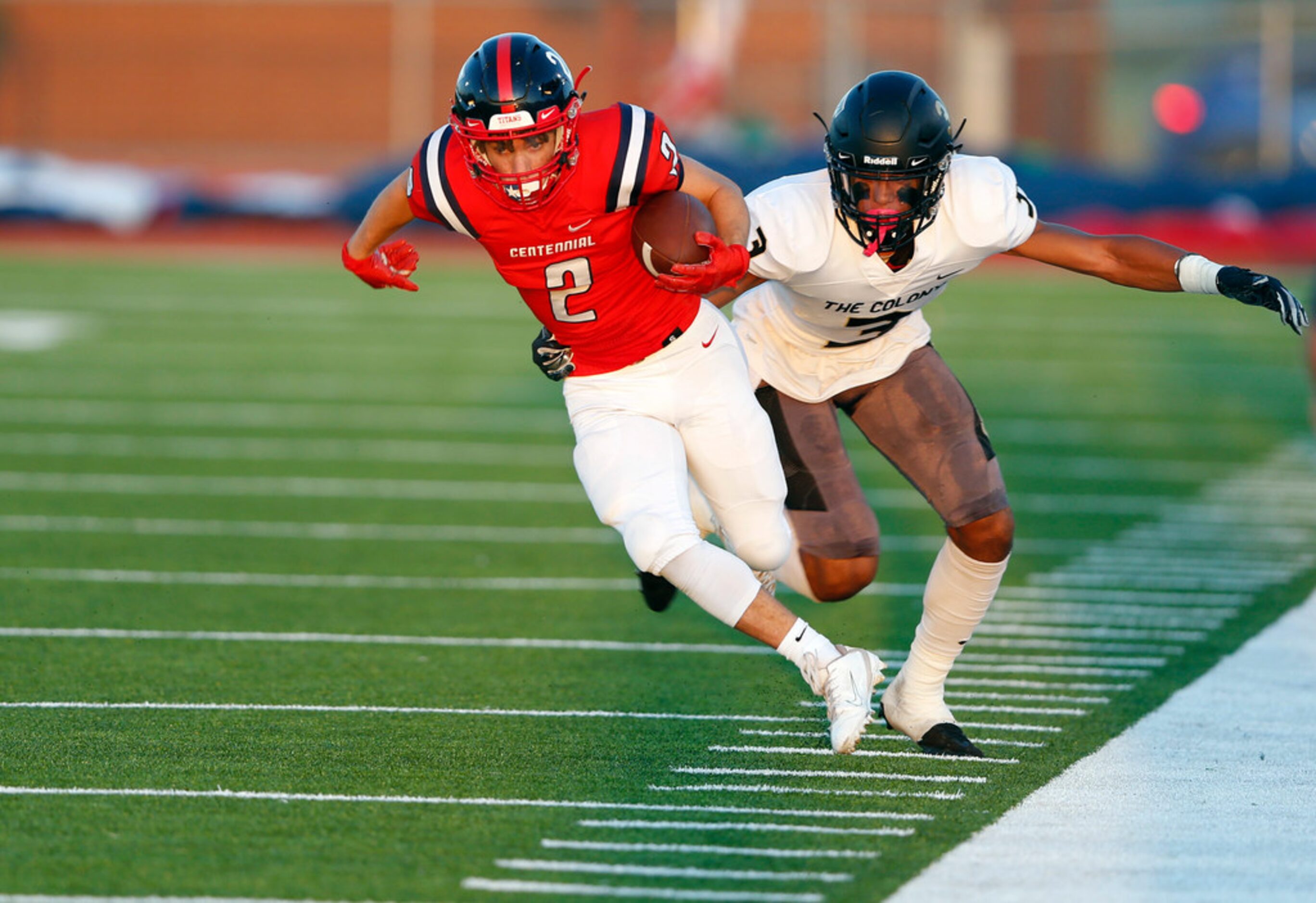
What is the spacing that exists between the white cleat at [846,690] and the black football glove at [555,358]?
1.02m

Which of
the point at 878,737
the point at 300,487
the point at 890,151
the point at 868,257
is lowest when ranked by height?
the point at 300,487

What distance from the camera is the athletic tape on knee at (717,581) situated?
14.0 feet

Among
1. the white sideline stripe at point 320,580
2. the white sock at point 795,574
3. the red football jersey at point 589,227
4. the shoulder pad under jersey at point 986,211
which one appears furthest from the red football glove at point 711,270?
the white sideline stripe at point 320,580

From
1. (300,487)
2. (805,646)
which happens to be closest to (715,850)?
(805,646)

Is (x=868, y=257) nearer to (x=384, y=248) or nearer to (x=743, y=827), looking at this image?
(x=384, y=248)

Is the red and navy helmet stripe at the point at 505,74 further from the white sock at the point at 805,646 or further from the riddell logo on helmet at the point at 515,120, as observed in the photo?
the white sock at the point at 805,646

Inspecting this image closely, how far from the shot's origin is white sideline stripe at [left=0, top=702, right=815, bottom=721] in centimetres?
479

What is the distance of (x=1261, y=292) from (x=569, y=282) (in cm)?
169

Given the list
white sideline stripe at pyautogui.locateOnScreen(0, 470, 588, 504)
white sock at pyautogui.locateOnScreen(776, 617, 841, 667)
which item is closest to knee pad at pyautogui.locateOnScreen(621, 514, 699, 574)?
white sock at pyautogui.locateOnScreen(776, 617, 841, 667)

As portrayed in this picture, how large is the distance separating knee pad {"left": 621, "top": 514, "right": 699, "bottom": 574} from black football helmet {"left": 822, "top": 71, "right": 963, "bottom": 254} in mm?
862

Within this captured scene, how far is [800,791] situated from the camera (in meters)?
4.06

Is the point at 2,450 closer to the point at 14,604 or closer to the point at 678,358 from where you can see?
the point at 14,604

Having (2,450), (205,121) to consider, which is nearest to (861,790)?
(2,450)

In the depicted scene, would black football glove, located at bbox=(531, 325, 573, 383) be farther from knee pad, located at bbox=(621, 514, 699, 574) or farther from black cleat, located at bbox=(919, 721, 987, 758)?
black cleat, located at bbox=(919, 721, 987, 758)
